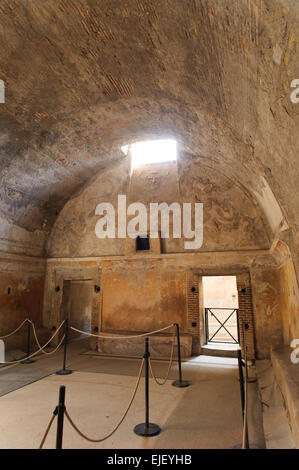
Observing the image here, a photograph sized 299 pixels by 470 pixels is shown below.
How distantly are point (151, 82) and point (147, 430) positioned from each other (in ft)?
18.1

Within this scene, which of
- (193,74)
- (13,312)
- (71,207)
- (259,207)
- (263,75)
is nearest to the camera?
(263,75)

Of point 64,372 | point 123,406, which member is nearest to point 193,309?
point 64,372

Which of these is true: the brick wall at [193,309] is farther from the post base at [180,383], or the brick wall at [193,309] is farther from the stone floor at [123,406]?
the post base at [180,383]

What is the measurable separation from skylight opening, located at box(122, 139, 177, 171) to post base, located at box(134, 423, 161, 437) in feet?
24.1

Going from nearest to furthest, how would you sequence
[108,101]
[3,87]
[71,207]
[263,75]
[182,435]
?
[263,75] < [182,435] < [3,87] < [108,101] < [71,207]

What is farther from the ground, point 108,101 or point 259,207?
point 108,101

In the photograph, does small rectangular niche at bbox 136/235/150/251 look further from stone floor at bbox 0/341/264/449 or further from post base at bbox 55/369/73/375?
post base at bbox 55/369/73/375

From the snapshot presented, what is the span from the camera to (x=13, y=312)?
879 centimetres

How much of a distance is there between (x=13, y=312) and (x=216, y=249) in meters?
6.48

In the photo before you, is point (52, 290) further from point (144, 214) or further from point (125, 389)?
point (125, 389)

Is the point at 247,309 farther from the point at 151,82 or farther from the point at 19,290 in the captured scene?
the point at 19,290

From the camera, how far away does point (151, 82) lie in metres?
5.16

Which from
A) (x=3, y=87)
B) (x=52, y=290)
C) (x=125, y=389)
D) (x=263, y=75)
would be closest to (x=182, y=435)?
(x=125, y=389)
